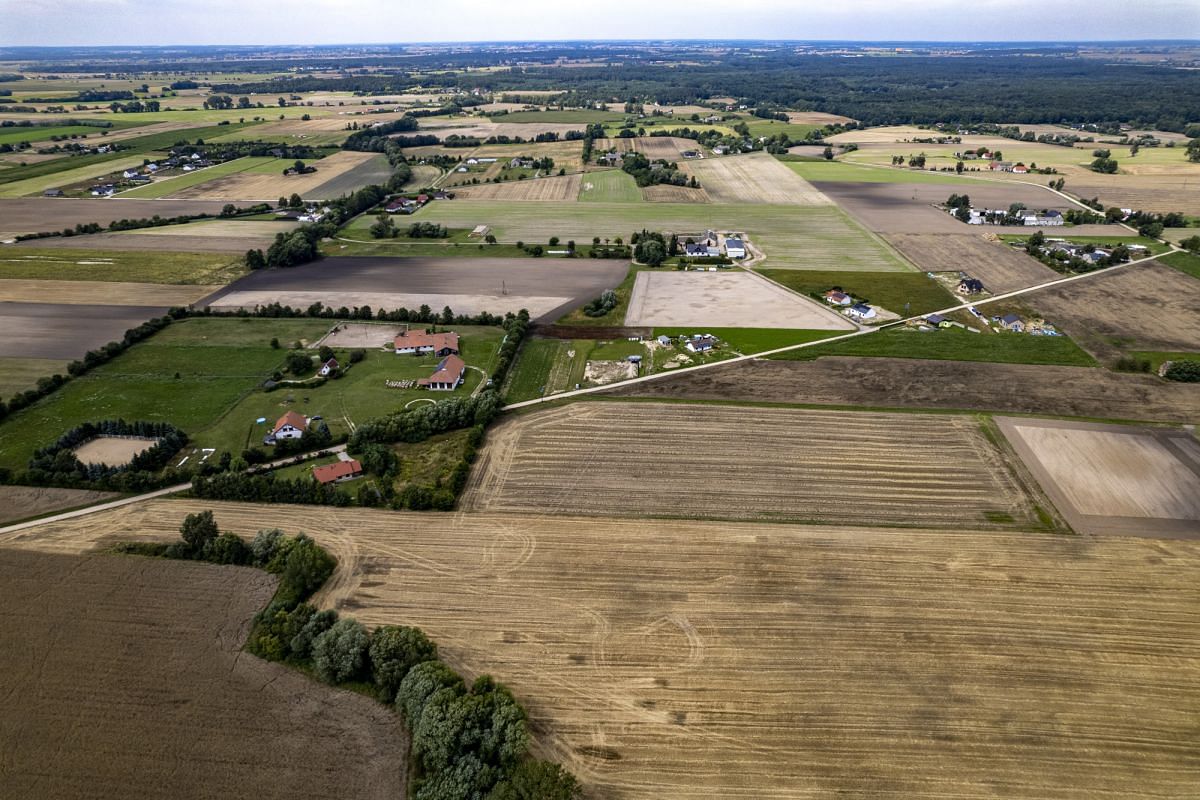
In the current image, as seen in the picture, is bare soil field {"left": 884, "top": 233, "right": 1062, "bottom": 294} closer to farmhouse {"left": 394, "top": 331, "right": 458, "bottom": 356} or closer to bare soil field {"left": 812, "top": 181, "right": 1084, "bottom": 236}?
bare soil field {"left": 812, "top": 181, "right": 1084, "bottom": 236}

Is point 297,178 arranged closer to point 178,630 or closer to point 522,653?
point 178,630

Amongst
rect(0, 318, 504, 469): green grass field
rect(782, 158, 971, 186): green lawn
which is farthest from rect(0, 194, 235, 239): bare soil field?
rect(782, 158, 971, 186): green lawn

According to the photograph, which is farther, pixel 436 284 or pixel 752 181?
pixel 752 181

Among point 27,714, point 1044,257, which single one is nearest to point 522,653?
point 27,714

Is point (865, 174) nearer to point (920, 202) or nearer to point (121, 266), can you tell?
point (920, 202)

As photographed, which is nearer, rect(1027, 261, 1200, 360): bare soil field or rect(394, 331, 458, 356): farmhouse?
rect(394, 331, 458, 356): farmhouse

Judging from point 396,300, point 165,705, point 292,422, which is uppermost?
point 396,300

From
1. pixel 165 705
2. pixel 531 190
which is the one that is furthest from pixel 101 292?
A: pixel 531 190
